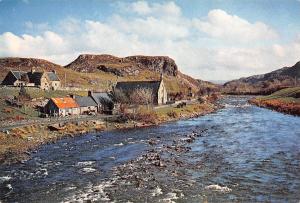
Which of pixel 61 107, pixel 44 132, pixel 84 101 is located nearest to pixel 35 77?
pixel 84 101

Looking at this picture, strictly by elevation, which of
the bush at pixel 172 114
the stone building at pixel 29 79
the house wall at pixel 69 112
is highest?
the stone building at pixel 29 79

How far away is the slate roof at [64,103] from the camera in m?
82.0

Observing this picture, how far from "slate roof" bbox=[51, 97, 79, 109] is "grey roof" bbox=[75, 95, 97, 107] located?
151 cm

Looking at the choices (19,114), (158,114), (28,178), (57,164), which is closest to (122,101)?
(158,114)

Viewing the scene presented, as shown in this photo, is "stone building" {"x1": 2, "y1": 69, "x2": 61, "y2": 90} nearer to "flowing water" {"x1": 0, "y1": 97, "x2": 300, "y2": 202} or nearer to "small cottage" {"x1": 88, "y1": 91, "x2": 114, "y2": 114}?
"small cottage" {"x1": 88, "y1": 91, "x2": 114, "y2": 114}

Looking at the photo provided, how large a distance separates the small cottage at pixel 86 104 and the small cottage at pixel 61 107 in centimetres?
162

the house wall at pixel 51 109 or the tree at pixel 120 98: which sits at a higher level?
the tree at pixel 120 98

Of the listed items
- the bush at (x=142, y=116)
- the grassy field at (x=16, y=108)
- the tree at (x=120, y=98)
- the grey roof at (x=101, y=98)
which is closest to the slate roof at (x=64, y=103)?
the grassy field at (x=16, y=108)

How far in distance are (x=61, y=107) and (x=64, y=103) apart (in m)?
2.37

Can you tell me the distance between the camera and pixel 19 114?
7719 centimetres

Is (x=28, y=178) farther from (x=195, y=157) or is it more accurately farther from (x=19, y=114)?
(x=19, y=114)

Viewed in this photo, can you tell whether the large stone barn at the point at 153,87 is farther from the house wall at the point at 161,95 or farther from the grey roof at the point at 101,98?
the grey roof at the point at 101,98

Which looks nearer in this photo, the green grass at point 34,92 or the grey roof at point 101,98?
the green grass at point 34,92

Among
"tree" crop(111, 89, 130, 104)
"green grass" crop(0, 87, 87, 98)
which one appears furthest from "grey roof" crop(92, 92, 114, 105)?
"green grass" crop(0, 87, 87, 98)
